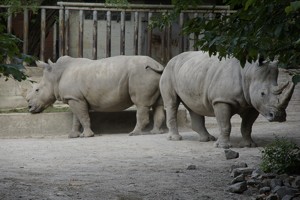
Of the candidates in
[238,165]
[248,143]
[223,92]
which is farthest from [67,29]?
[238,165]

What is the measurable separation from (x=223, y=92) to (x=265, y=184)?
2.85 meters

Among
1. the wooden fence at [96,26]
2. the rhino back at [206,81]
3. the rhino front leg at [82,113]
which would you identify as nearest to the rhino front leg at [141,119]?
the rhino front leg at [82,113]

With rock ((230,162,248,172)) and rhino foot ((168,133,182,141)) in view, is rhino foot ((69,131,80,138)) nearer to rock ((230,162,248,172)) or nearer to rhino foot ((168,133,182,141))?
rhino foot ((168,133,182,141))

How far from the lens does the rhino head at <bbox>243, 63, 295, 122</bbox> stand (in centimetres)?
798

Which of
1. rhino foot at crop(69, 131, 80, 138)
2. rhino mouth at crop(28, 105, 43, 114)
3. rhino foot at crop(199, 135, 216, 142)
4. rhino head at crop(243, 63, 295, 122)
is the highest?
rhino head at crop(243, 63, 295, 122)

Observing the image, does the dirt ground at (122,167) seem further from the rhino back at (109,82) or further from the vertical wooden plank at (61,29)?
the vertical wooden plank at (61,29)

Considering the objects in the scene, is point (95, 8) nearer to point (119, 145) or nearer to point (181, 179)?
point (119, 145)

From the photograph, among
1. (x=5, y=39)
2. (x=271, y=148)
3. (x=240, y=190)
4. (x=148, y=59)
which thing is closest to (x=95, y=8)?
(x=148, y=59)

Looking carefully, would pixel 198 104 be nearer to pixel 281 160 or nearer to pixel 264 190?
pixel 281 160

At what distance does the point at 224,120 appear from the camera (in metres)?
8.87

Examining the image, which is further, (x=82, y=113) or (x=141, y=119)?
(x=82, y=113)

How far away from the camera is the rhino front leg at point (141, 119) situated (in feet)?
37.2

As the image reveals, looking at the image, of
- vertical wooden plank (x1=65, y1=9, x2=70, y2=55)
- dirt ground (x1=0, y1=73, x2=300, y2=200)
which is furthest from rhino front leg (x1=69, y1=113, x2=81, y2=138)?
vertical wooden plank (x1=65, y1=9, x2=70, y2=55)

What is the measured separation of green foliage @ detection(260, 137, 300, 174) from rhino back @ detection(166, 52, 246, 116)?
1.94m
